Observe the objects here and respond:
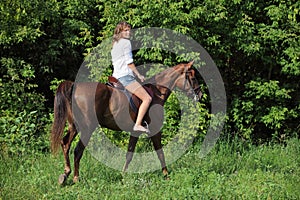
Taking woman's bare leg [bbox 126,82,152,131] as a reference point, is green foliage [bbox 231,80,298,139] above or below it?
below

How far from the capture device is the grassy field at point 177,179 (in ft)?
22.7

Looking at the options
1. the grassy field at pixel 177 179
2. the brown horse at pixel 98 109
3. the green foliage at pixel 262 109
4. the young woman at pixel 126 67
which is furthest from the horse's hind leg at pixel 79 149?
the green foliage at pixel 262 109

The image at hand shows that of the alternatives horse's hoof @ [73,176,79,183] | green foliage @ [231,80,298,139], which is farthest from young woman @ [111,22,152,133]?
green foliage @ [231,80,298,139]

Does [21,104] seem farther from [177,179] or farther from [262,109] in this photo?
[262,109]

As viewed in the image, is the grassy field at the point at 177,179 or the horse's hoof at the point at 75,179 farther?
the horse's hoof at the point at 75,179

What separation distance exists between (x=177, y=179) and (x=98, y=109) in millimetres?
1749

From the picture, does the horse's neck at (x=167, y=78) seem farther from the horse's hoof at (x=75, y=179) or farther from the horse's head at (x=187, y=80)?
the horse's hoof at (x=75, y=179)

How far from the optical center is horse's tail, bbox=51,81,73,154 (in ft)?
24.5

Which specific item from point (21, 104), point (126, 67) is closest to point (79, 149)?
point (126, 67)

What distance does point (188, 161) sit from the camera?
930cm

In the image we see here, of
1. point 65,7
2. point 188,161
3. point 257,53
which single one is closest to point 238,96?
point 257,53

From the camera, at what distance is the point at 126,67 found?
7965 millimetres

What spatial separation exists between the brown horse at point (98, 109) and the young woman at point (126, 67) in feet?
0.66

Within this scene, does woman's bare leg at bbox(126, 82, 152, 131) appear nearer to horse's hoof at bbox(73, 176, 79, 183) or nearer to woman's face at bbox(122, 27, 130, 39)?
woman's face at bbox(122, 27, 130, 39)
